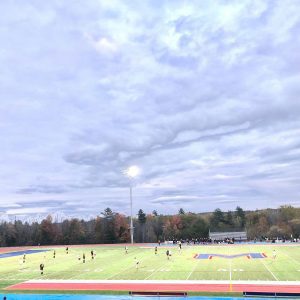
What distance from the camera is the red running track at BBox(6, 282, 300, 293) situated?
32691 millimetres

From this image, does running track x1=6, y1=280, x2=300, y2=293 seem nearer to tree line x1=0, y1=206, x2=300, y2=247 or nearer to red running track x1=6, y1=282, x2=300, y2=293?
red running track x1=6, y1=282, x2=300, y2=293

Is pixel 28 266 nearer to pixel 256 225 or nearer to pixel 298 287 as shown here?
pixel 298 287

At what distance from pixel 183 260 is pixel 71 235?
79.0 meters

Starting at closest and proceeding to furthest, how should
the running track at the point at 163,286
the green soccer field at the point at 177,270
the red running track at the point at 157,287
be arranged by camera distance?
the red running track at the point at 157,287 → the running track at the point at 163,286 → the green soccer field at the point at 177,270

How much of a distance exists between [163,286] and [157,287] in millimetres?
618

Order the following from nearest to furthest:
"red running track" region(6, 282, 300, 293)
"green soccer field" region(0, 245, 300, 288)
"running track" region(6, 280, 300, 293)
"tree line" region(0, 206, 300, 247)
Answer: "red running track" region(6, 282, 300, 293), "running track" region(6, 280, 300, 293), "green soccer field" region(0, 245, 300, 288), "tree line" region(0, 206, 300, 247)

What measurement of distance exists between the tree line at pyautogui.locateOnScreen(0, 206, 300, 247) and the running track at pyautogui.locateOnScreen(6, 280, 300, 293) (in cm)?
8268

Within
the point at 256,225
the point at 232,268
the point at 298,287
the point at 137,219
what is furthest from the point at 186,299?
the point at 137,219

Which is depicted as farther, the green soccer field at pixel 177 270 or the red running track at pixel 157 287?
the green soccer field at pixel 177 270

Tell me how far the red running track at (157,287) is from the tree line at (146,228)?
8407cm

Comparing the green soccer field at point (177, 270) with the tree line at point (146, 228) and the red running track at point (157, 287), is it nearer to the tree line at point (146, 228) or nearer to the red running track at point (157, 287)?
the red running track at point (157, 287)

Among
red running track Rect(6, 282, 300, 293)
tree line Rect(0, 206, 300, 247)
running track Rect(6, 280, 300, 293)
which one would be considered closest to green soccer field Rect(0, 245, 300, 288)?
running track Rect(6, 280, 300, 293)

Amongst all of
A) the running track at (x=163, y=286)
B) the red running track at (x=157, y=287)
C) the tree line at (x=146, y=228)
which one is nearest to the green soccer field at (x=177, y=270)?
the running track at (x=163, y=286)

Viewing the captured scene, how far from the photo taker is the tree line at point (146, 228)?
414 feet
